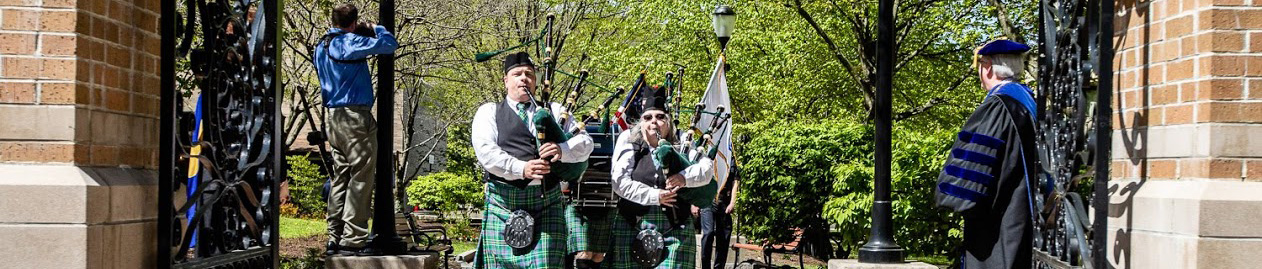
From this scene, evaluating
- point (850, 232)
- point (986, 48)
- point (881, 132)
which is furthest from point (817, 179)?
point (986, 48)

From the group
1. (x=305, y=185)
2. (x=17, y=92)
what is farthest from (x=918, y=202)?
(x=305, y=185)

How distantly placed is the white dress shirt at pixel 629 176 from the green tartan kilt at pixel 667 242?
0.11m

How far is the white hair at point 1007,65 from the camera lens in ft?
22.1

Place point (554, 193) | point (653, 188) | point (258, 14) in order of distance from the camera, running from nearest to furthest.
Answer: point (258, 14) → point (554, 193) → point (653, 188)

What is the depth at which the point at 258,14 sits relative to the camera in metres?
5.06

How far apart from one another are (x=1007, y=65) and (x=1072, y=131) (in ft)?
6.16

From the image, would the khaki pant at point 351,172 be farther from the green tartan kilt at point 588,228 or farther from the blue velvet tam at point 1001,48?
Result: the blue velvet tam at point 1001,48

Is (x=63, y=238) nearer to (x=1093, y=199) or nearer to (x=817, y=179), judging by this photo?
(x=1093, y=199)

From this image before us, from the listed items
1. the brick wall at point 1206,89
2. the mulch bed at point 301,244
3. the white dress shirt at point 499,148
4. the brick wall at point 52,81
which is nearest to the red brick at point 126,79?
the brick wall at point 52,81

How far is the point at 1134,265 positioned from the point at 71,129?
3.82 m

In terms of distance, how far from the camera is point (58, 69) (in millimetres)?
3920

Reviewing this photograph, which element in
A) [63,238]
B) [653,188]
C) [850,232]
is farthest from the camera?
[850,232]

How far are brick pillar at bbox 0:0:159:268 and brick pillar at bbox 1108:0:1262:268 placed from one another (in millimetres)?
3657

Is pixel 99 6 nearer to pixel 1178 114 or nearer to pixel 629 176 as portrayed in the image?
pixel 1178 114
